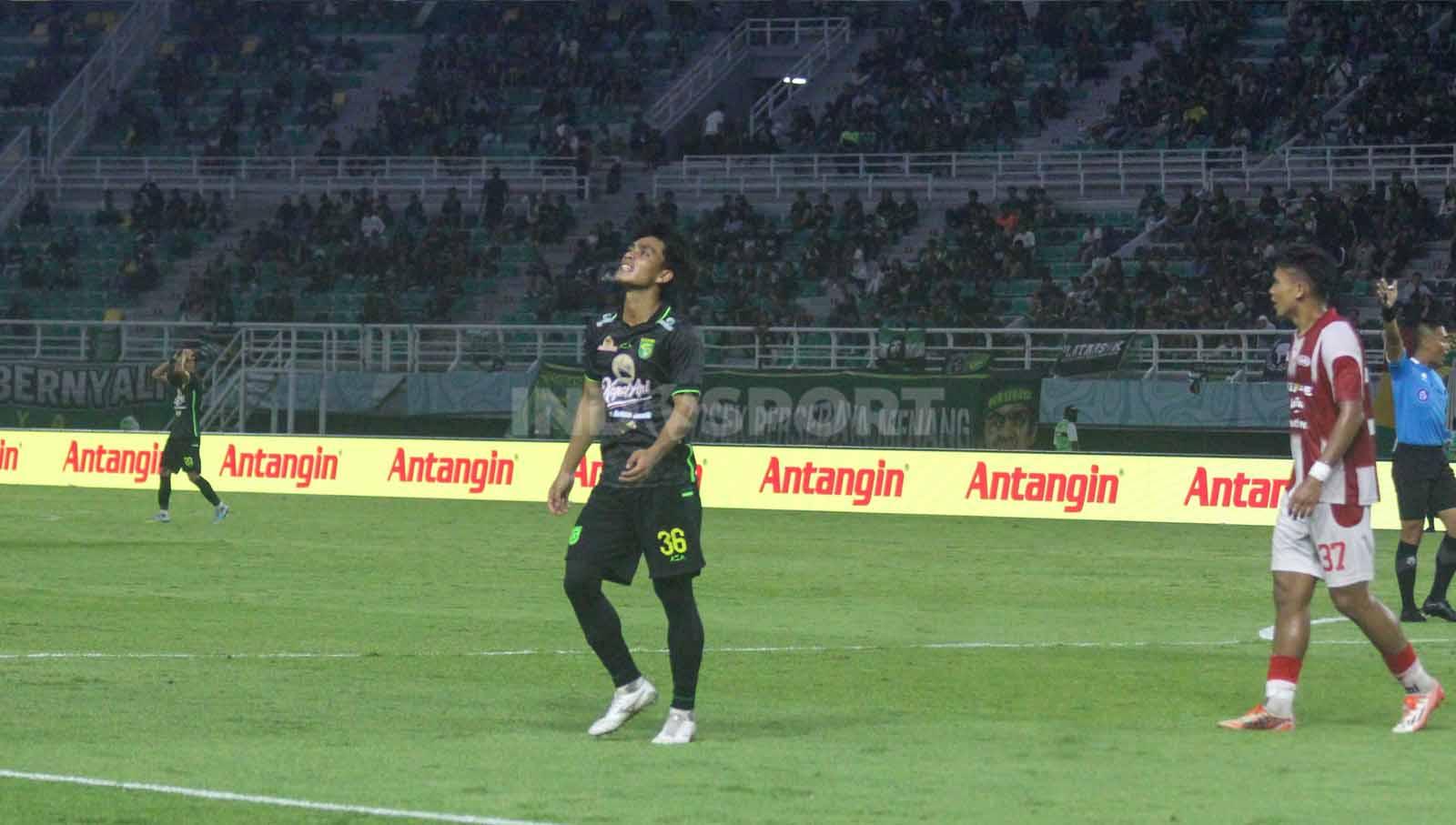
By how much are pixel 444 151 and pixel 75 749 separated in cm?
4506

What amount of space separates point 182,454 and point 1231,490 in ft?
41.0

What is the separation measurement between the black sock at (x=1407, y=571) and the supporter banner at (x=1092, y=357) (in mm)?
17731

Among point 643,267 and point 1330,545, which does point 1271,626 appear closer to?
point 1330,545

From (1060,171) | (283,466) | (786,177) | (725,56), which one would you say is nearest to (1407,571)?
(283,466)

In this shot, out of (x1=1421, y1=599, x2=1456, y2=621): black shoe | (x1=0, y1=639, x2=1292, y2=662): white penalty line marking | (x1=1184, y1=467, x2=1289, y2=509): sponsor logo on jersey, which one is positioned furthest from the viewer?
(x1=1184, y1=467, x2=1289, y2=509): sponsor logo on jersey

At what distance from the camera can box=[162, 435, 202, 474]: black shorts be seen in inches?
1107

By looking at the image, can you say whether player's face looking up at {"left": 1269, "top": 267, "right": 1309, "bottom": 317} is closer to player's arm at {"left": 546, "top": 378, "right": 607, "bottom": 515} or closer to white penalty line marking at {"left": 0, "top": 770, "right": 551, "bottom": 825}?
player's arm at {"left": 546, "top": 378, "right": 607, "bottom": 515}

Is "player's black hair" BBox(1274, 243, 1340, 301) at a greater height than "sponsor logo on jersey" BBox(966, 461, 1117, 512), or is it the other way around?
"player's black hair" BBox(1274, 243, 1340, 301)

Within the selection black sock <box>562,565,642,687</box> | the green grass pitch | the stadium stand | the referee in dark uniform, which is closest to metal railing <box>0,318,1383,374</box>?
the stadium stand

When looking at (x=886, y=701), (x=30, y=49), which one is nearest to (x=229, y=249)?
(x=30, y=49)

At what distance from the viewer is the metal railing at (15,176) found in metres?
55.2

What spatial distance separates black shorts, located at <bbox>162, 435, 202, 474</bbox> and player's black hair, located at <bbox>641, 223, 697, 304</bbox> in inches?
725

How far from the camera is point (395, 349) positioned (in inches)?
1528

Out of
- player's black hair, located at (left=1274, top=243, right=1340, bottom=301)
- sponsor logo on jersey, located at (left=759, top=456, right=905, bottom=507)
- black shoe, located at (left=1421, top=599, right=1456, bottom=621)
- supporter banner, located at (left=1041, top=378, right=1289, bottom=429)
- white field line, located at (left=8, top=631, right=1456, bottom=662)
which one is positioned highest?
player's black hair, located at (left=1274, top=243, right=1340, bottom=301)
